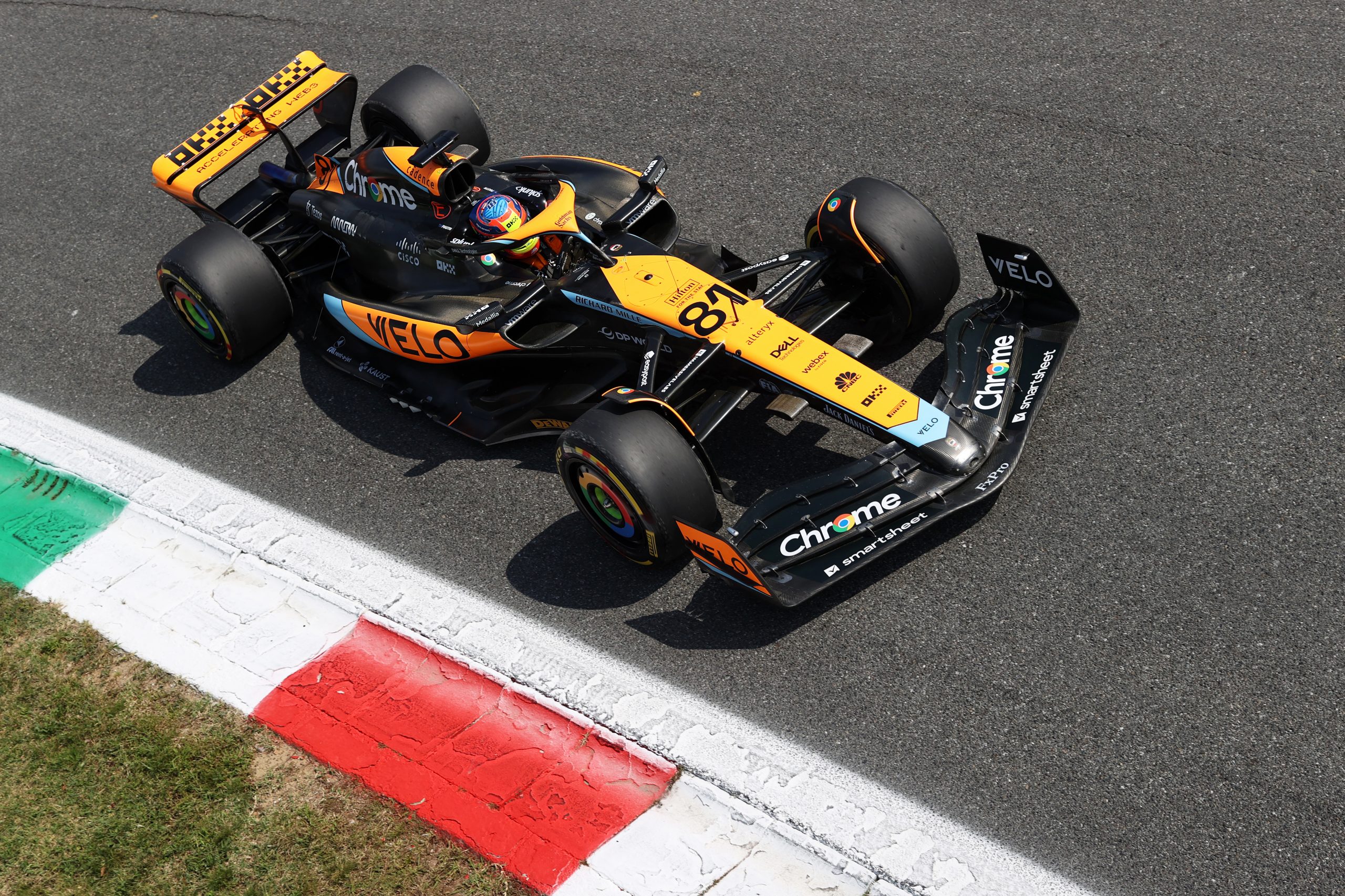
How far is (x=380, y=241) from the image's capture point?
689 cm

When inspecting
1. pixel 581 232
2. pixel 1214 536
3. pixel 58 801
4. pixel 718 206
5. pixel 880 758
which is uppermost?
pixel 581 232

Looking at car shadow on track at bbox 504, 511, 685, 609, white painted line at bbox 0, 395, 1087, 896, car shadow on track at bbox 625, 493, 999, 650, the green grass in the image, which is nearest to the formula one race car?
car shadow on track at bbox 504, 511, 685, 609

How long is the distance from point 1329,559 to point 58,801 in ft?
18.8

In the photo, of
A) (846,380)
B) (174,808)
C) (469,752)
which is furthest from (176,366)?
(846,380)

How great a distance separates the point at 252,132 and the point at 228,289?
1.32 m

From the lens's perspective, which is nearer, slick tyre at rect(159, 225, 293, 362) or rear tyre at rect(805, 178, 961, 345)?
rear tyre at rect(805, 178, 961, 345)

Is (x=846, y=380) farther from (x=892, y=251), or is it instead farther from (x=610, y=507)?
(x=610, y=507)

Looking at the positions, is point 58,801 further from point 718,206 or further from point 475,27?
point 475,27

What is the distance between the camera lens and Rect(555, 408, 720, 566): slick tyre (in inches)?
200

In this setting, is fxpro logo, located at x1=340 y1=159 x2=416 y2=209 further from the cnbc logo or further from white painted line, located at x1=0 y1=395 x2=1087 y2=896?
the cnbc logo

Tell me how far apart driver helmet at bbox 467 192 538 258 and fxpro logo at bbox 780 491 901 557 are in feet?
7.61

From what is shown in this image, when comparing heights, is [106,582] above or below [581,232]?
below

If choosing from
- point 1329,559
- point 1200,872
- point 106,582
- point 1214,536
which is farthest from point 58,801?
point 1329,559

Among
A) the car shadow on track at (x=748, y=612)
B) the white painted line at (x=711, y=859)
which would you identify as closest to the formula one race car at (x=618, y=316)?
the car shadow on track at (x=748, y=612)
